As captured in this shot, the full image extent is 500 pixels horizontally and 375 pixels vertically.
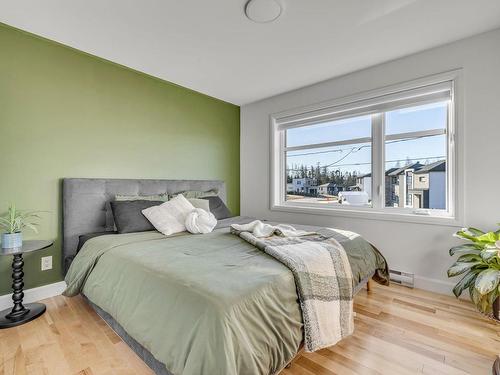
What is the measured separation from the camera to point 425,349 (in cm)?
159

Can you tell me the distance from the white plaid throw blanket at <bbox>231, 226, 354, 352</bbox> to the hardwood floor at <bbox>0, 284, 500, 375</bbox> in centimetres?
21

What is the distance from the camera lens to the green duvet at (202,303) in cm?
95

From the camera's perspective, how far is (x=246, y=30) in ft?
6.98

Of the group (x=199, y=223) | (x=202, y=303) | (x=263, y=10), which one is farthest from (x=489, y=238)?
(x=263, y=10)

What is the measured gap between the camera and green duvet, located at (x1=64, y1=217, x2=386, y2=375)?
95cm

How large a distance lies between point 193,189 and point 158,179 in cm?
49

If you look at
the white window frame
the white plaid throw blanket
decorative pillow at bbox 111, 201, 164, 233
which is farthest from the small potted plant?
the white window frame

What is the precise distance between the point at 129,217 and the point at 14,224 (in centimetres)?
82

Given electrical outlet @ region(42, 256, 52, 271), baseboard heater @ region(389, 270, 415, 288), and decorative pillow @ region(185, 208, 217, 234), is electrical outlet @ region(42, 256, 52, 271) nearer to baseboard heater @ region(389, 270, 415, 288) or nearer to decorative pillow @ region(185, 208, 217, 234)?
decorative pillow @ region(185, 208, 217, 234)

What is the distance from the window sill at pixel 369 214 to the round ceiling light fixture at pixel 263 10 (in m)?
2.21

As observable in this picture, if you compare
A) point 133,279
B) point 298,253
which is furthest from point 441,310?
point 133,279

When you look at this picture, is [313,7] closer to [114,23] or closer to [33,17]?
[114,23]

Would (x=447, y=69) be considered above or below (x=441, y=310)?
above

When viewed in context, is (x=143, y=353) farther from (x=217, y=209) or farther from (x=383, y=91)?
(x=383, y=91)
